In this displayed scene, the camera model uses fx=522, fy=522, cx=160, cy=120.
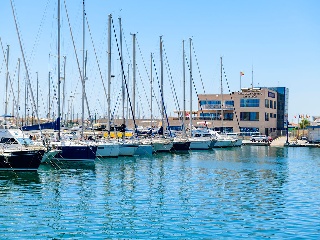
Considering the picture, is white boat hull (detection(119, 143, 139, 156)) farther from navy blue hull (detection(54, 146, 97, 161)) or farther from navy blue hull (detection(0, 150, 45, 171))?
navy blue hull (detection(0, 150, 45, 171))

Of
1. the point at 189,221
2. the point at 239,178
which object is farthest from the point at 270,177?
the point at 189,221

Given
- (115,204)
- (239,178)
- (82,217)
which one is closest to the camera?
(82,217)

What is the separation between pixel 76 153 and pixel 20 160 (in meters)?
11.8

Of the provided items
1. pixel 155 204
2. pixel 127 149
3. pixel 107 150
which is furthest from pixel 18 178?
pixel 127 149

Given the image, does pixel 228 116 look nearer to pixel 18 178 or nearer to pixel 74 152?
pixel 74 152

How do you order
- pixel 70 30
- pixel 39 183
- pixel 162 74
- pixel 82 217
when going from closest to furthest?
pixel 82 217, pixel 39 183, pixel 70 30, pixel 162 74

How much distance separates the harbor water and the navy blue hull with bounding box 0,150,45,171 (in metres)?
0.64

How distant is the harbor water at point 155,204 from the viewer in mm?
23000

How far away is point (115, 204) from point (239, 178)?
17.4m

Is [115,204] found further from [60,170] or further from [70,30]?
[70,30]

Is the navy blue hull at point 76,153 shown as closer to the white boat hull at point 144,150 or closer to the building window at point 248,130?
the white boat hull at point 144,150

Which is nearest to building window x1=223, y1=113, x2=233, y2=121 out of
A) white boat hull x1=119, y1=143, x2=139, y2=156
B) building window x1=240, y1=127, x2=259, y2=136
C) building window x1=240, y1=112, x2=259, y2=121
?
building window x1=240, y1=112, x2=259, y2=121

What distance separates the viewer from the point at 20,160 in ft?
135

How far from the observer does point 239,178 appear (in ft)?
144
